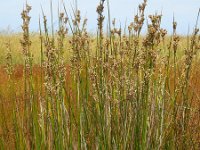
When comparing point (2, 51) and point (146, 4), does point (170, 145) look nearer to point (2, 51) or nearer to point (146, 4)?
point (146, 4)

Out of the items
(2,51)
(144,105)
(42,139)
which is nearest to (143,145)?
(144,105)

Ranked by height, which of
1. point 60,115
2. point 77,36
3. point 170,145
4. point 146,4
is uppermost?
point 146,4

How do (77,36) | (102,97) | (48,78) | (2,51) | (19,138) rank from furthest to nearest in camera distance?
1. (2,51)
2. (19,138)
3. (102,97)
4. (77,36)
5. (48,78)

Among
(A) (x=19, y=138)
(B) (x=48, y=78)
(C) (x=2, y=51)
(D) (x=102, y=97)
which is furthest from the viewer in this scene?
(C) (x=2, y=51)

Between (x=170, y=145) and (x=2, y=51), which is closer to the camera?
(x=170, y=145)

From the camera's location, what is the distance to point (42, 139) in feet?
8.39

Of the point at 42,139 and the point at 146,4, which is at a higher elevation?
the point at 146,4

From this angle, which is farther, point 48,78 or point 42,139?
point 42,139

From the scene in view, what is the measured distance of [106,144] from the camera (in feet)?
7.71

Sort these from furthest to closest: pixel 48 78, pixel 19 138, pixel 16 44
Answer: pixel 16 44 → pixel 19 138 → pixel 48 78

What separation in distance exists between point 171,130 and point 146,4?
104 centimetres

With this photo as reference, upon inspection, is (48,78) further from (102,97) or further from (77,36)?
(102,97)

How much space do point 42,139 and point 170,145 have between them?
946 millimetres

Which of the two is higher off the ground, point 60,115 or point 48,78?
point 48,78
